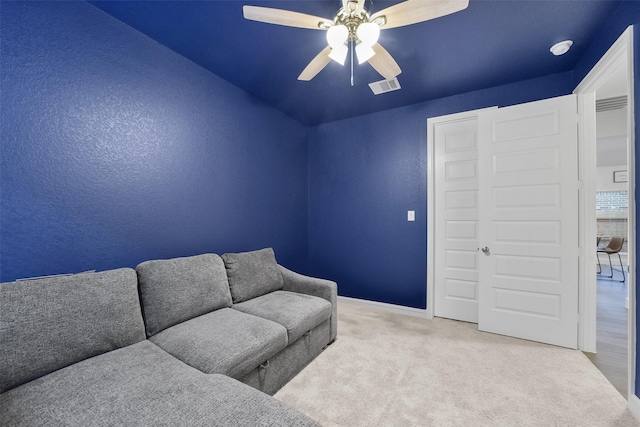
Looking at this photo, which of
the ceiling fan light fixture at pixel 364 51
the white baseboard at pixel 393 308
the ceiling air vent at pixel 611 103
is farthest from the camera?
the white baseboard at pixel 393 308

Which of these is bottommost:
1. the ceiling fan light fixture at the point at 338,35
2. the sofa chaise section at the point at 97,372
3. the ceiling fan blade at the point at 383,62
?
the sofa chaise section at the point at 97,372

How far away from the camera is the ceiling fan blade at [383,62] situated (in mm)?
1665

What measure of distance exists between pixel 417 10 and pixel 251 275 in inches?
91.4

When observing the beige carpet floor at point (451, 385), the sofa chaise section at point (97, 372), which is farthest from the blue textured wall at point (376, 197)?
the sofa chaise section at point (97, 372)

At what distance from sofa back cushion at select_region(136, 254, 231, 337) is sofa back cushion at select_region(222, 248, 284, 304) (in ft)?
0.40

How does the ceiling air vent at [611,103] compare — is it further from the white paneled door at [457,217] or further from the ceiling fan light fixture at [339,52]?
the ceiling fan light fixture at [339,52]

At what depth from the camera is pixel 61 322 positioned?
4.19ft

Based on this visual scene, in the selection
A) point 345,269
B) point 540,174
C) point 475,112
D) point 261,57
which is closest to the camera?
point 261,57

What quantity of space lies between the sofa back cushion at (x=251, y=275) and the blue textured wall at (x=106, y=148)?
363mm

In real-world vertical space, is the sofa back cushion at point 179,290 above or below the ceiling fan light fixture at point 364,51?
below

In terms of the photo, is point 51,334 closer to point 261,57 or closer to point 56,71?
point 56,71

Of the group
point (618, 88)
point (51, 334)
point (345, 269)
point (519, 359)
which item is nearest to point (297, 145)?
point (345, 269)

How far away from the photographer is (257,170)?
3.08m

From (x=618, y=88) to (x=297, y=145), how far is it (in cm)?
371
